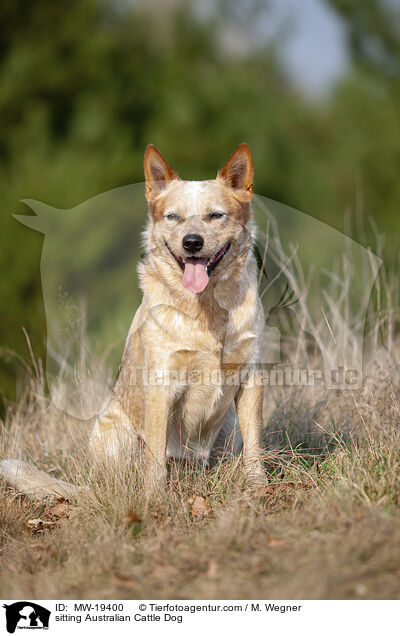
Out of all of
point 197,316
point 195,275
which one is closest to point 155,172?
point 195,275

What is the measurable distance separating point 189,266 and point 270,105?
508 inches

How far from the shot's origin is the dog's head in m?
3.23

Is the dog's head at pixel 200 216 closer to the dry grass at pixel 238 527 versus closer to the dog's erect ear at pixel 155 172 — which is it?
the dog's erect ear at pixel 155 172

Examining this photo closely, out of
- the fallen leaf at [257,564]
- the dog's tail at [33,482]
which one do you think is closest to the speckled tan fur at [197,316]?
the dog's tail at [33,482]

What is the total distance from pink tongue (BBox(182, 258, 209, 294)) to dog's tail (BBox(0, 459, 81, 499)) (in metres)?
1.29

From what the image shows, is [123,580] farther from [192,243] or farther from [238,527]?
[192,243]

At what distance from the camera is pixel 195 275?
127 inches

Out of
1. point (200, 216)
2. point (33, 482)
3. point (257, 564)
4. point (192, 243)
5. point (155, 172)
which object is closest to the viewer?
point (257, 564)

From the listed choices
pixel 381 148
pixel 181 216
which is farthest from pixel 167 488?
pixel 381 148

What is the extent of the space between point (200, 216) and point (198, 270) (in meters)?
0.29

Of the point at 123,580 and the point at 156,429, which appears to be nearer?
the point at 123,580

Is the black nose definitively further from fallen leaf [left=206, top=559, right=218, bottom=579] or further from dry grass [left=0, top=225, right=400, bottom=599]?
fallen leaf [left=206, top=559, right=218, bottom=579]

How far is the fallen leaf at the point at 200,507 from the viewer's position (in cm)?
311

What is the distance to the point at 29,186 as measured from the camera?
10.4 m
